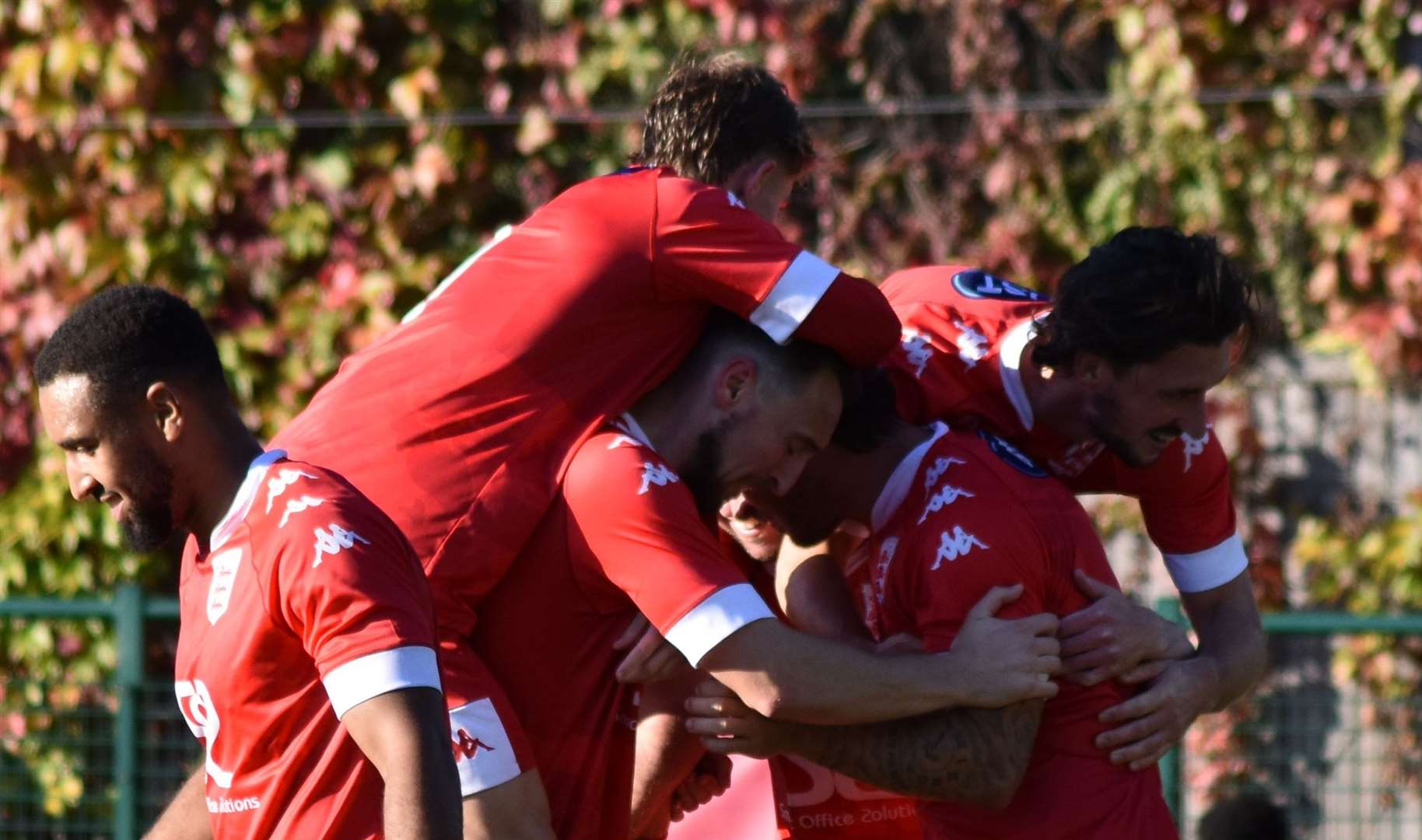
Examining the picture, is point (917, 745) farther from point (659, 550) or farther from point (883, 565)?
point (659, 550)

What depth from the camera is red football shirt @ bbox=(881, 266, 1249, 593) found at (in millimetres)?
3504

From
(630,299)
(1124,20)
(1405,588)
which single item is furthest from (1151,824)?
(1124,20)

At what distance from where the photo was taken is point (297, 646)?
2641mm

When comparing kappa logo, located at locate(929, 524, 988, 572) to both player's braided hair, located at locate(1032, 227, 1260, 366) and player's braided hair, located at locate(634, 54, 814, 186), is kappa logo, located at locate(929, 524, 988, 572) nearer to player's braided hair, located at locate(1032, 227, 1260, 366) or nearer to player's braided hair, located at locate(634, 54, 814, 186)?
player's braided hair, located at locate(1032, 227, 1260, 366)

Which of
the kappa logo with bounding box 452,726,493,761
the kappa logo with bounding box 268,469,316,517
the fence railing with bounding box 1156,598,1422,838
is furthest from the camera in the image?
the fence railing with bounding box 1156,598,1422,838

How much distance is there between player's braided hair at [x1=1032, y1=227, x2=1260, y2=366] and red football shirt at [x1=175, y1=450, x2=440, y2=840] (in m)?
1.35

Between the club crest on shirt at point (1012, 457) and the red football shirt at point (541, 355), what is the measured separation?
0.34m

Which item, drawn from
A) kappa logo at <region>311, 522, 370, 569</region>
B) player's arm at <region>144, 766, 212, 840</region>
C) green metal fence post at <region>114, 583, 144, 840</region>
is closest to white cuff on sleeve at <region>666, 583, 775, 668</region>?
kappa logo at <region>311, 522, 370, 569</region>

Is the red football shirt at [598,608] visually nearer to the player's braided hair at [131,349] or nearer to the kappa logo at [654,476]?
the kappa logo at [654,476]

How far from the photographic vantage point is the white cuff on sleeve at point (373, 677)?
2.49 metres

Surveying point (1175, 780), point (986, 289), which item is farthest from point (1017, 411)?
point (1175, 780)

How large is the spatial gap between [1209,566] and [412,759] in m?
1.93

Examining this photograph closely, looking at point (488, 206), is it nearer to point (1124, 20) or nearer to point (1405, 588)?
point (1124, 20)

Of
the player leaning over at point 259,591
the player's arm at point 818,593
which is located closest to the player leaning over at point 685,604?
the player's arm at point 818,593
